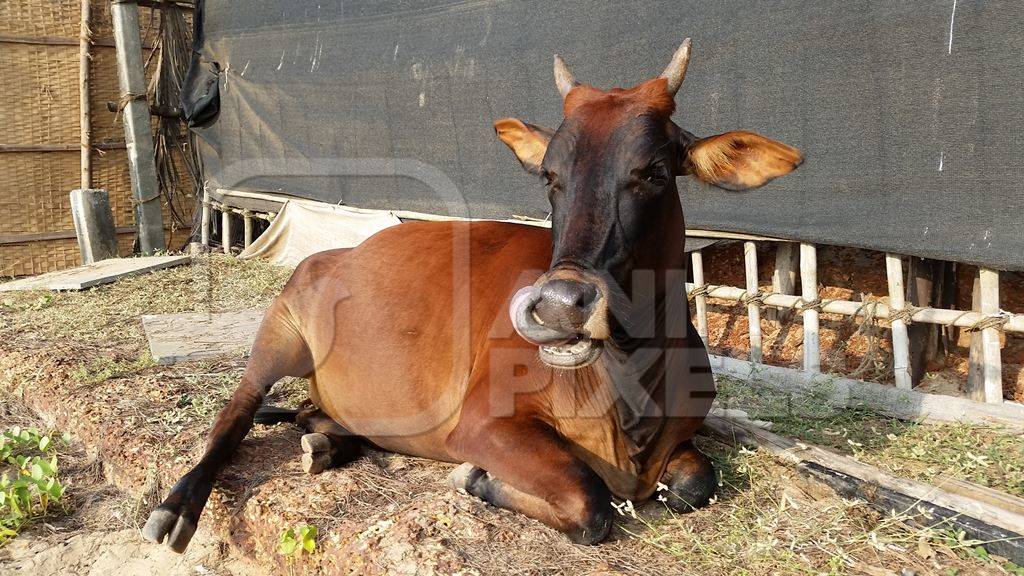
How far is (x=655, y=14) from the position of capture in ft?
15.4

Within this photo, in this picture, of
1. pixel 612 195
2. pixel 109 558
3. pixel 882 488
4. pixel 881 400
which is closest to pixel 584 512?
pixel 612 195

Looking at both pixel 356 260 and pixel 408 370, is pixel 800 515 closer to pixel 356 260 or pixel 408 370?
pixel 408 370

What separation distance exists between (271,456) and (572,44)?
10.4ft

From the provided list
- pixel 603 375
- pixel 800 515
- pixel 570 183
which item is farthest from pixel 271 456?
pixel 800 515

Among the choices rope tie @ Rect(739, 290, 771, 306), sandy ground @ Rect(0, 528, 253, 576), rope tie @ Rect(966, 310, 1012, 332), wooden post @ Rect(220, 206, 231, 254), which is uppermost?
wooden post @ Rect(220, 206, 231, 254)

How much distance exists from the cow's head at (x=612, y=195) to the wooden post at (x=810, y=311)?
6.78 ft

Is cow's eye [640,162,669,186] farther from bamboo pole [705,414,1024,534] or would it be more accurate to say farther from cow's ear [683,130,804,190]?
bamboo pole [705,414,1024,534]

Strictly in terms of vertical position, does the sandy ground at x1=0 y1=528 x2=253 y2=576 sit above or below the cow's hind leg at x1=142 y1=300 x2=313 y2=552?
below

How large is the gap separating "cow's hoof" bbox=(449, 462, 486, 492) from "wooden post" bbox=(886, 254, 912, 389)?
2.49m

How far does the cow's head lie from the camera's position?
213cm

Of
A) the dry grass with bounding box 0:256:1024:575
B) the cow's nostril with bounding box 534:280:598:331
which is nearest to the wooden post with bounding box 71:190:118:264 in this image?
the dry grass with bounding box 0:256:1024:575

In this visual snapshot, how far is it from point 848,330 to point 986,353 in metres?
1.23

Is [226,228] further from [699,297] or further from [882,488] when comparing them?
[882,488]

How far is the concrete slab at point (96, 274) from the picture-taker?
7109mm
